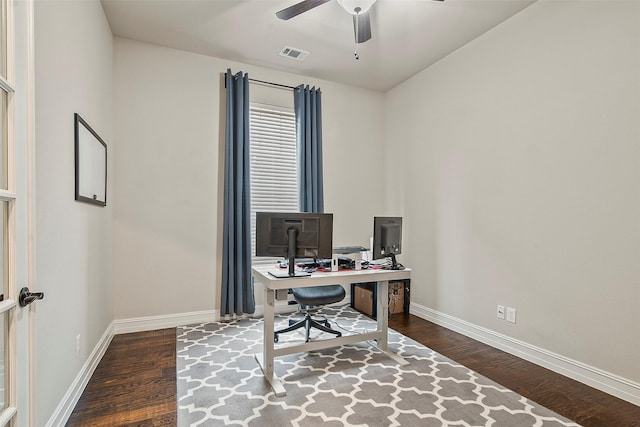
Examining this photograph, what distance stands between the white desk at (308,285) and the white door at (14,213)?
56.9 inches

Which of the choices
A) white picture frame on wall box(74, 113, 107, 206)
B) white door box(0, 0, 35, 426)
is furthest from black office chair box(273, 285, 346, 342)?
white door box(0, 0, 35, 426)

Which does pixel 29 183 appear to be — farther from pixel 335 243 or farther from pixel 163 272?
pixel 335 243

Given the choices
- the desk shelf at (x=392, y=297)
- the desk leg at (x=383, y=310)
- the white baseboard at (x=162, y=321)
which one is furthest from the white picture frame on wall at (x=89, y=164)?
the desk shelf at (x=392, y=297)

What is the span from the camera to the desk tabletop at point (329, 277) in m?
2.52

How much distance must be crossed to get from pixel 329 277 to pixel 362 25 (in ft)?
6.98

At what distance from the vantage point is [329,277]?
2656 millimetres

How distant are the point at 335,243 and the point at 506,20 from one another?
3039 millimetres

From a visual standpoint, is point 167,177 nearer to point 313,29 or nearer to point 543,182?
point 313,29

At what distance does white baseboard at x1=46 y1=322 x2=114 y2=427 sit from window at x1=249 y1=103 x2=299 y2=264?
1710 millimetres

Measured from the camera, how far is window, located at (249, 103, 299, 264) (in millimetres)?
4145

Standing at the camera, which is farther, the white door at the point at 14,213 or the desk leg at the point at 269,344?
the desk leg at the point at 269,344

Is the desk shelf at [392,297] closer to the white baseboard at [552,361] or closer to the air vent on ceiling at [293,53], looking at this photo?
the white baseboard at [552,361]

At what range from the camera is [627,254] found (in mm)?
2293

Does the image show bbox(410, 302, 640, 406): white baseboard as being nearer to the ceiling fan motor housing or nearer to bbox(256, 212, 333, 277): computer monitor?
bbox(256, 212, 333, 277): computer monitor
